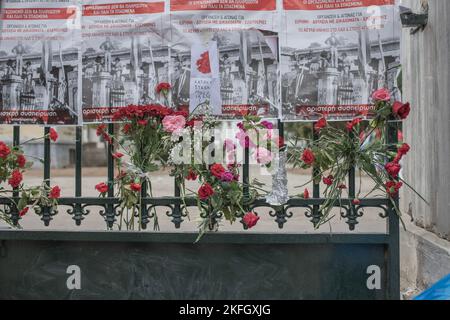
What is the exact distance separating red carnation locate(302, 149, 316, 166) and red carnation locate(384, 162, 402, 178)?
48 cm

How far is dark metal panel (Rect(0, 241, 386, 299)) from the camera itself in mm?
3152

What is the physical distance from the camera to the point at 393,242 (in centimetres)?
305

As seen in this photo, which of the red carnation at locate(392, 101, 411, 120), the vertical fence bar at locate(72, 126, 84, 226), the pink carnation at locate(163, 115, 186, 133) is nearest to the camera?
the red carnation at locate(392, 101, 411, 120)

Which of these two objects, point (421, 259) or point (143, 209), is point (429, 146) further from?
point (143, 209)

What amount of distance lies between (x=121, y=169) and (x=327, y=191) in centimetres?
141

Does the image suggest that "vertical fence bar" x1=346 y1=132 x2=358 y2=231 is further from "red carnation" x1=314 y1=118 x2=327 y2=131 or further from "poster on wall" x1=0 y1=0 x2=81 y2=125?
"poster on wall" x1=0 y1=0 x2=81 y2=125

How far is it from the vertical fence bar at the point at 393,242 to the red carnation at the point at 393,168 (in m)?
0.16

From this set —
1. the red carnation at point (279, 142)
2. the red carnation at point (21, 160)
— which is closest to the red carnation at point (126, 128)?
the red carnation at point (21, 160)

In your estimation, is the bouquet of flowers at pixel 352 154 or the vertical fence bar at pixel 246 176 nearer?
the bouquet of flowers at pixel 352 154

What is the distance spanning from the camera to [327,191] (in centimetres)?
307

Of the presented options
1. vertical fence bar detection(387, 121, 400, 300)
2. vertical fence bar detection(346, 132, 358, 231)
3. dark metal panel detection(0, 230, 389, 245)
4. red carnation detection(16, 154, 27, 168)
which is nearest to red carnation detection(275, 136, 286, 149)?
vertical fence bar detection(346, 132, 358, 231)

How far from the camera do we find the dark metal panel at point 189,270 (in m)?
3.15

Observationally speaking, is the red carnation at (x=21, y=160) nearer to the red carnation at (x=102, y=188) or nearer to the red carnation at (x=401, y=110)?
the red carnation at (x=102, y=188)

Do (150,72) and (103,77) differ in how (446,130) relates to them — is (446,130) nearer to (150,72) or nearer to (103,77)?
(150,72)
